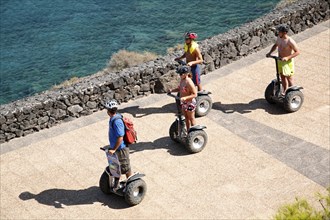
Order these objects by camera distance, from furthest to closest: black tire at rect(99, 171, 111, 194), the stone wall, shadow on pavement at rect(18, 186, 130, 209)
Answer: the stone wall
shadow on pavement at rect(18, 186, 130, 209)
black tire at rect(99, 171, 111, 194)

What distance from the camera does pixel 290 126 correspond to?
1261 cm

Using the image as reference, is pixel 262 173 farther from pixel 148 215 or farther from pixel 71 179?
pixel 71 179

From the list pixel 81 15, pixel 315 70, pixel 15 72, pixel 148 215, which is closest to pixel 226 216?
pixel 148 215

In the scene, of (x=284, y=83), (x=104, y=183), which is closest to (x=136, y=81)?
(x=284, y=83)

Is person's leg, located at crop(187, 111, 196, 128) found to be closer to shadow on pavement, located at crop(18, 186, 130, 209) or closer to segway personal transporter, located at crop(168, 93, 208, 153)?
segway personal transporter, located at crop(168, 93, 208, 153)

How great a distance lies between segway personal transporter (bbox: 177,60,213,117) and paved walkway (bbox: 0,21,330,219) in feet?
0.60

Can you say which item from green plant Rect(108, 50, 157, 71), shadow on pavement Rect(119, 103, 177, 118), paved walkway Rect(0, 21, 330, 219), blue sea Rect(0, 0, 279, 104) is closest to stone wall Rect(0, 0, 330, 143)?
paved walkway Rect(0, 21, 330, 219)

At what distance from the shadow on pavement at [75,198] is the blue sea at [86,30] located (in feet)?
42.1

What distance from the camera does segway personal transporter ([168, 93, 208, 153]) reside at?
11.6 meters

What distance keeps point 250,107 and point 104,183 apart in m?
4.67

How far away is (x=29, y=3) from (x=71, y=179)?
2508 centimetres

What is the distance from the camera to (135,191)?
33.8ft

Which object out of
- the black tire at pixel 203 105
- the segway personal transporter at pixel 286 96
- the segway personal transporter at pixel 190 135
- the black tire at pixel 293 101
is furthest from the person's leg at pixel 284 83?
the segway personal transporter at pixel 190 135

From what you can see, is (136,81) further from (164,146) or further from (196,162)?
(196,162)
